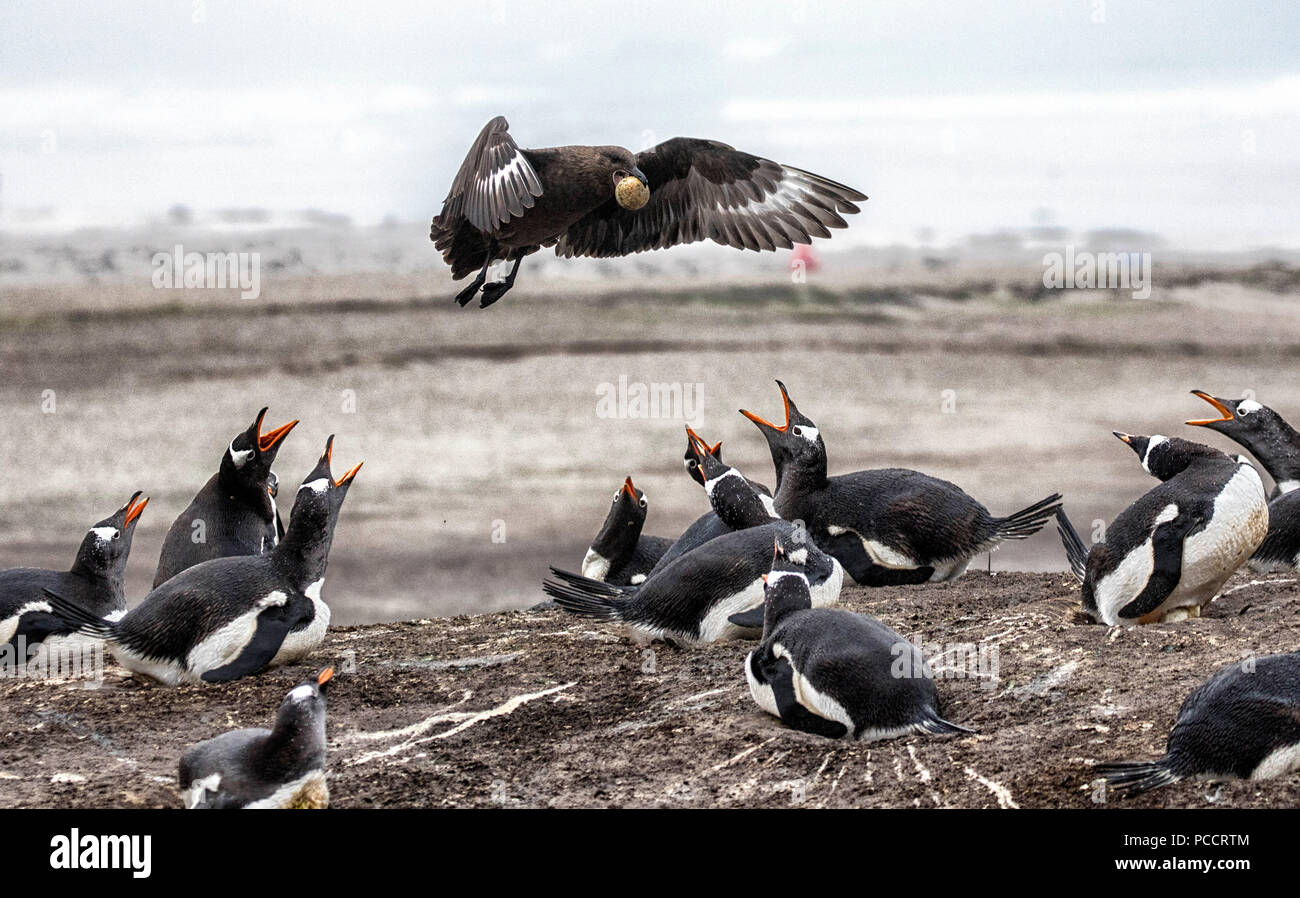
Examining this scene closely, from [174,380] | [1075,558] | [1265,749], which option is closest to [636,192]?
[1075,558]

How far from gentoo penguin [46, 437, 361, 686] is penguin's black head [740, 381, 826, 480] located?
2.63 metres

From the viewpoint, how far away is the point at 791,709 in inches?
211

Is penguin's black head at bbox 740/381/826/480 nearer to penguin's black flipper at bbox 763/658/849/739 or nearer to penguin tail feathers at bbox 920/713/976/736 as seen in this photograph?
penguin's black flipper at bbox 763/658/849/739

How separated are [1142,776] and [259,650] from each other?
3.79m

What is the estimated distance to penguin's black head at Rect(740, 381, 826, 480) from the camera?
805 centimetres

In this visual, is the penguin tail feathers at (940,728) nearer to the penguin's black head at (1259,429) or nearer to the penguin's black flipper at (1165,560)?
the penguin's black flipper at (1165,560)

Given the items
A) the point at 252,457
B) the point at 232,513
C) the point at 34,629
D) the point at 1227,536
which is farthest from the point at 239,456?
the point at 1227,536

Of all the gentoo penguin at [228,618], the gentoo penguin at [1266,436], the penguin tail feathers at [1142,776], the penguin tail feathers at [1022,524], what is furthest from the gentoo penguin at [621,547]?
the penguin tail feathers at [1142,776]

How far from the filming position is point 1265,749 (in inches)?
171

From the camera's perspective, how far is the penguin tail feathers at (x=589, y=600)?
261 inches

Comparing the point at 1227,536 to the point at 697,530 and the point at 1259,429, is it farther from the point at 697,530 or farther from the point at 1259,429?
the point at 697,530

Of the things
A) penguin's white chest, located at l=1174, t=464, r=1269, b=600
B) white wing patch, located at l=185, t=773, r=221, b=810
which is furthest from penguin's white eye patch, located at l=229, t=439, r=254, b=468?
penguin's white chest, located at l=1174, t=464, r=1269, b=600

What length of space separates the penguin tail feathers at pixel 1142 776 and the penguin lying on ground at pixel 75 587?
4.71 metres

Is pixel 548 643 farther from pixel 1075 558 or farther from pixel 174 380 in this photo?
pixel 174 380
